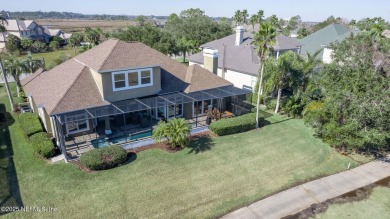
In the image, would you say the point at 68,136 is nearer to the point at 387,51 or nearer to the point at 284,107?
the point at 284,107

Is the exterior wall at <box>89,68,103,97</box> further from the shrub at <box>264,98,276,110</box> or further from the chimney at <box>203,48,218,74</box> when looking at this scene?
the shrub at <box>264,98,276,110</box>

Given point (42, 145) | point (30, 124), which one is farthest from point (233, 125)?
point (30, 124)

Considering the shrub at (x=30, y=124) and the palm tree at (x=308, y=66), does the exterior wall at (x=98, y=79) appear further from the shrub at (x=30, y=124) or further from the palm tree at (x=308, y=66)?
the palm tree at (x=308, y=66)

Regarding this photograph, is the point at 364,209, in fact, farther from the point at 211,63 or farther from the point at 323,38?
the point at 323,38

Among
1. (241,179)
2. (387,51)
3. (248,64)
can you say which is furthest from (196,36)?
(241,179)

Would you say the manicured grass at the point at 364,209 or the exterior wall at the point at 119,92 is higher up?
the exterior wall at the point at 119,92

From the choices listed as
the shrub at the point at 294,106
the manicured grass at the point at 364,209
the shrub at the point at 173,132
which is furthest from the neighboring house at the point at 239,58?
the manicured grass at the point at 364,209

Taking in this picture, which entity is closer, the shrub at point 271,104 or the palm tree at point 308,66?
the palm tree at point 308,66
